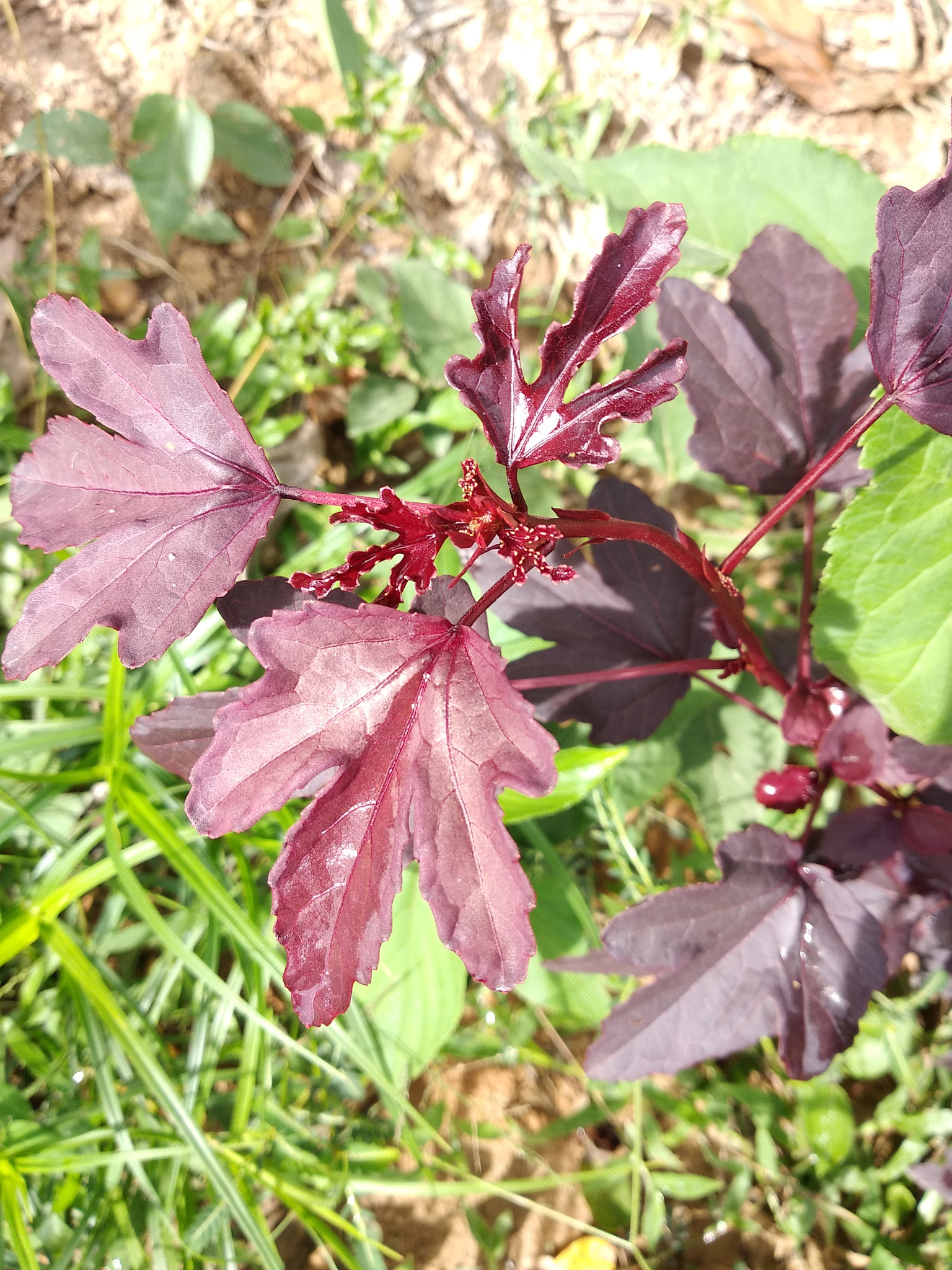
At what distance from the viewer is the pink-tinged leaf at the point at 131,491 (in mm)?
755

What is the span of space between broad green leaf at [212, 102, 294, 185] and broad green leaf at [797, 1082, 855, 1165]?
79.4 inches

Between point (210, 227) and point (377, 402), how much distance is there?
1.65 ft

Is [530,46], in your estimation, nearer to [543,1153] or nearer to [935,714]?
[935,714]

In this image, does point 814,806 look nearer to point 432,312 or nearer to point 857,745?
point 857,745

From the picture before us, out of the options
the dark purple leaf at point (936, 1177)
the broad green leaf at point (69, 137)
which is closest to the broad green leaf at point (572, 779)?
the dark purple leaf at point (936, 1177)

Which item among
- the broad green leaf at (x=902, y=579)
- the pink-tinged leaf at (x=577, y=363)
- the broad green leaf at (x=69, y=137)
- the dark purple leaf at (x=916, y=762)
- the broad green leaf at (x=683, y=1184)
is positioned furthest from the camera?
the broad green leaf at (x=69, y=137)

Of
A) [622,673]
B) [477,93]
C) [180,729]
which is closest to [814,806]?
[622,673]

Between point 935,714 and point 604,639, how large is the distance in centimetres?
41

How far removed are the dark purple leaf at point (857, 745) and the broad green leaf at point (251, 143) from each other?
154cm

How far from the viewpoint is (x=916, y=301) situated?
761 millimetres

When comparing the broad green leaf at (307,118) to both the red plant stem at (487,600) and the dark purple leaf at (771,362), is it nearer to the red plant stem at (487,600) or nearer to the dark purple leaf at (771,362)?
the dark purple leaf at (771,362)

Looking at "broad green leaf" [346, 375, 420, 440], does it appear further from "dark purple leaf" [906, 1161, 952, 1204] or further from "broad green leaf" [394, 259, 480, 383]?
"dark purple leaf" [906, 1161, 952, 1204]

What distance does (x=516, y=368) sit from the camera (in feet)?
2.42

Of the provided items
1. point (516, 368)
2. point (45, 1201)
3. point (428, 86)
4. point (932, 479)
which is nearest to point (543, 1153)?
point (45, 1201)
